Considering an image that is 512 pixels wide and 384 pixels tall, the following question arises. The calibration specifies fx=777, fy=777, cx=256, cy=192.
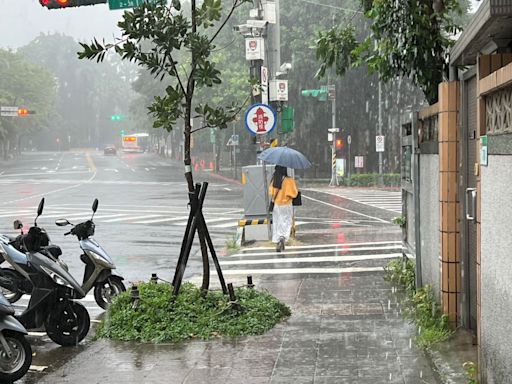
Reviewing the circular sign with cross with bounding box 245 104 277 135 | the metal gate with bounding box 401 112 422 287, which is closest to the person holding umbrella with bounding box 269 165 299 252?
the circular sign with cross with bounding box 245 104 277 135

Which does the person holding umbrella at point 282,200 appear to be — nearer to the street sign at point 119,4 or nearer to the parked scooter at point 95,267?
the street sign at point 119,4

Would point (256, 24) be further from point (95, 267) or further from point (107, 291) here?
point (95, 267)

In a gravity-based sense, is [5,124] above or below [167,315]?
above

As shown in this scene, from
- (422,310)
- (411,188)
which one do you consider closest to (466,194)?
(422,310)

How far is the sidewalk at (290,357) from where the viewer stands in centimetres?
684

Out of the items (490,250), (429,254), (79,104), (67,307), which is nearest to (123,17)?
(67,307)

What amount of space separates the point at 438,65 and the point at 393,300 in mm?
3104

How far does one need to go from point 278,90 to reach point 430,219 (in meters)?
11.9

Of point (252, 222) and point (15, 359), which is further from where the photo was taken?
point (252, 222)

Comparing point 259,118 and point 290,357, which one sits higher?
point 259,118

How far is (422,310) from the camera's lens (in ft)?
28.6

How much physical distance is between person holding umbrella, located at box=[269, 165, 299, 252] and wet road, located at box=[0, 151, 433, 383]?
40 centimetres

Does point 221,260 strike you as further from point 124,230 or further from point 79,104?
point 79,104

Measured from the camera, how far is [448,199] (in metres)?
7.88
